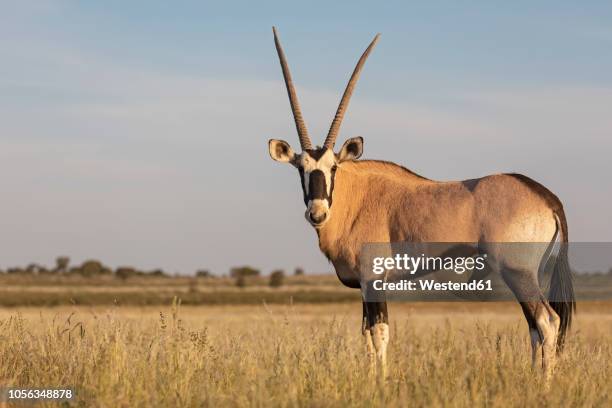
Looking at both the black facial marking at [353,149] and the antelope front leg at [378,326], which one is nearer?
the antelope front leg at [378,326]

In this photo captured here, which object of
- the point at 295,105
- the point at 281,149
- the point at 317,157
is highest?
the point at 295,105

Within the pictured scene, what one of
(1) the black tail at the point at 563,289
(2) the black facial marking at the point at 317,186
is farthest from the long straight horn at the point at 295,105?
(1) the black tail at the point at 563,289

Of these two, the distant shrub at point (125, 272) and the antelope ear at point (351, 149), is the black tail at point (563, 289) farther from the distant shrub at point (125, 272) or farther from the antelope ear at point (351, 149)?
the distant shrub at point (125, 272)

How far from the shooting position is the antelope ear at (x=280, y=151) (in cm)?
1058

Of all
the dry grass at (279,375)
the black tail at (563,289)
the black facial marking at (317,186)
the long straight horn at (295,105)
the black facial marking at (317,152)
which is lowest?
the dry grass at (279,375)

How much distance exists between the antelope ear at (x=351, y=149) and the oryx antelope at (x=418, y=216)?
1cm

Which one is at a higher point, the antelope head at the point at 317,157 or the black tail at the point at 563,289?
the antelope head at the point at 317,157

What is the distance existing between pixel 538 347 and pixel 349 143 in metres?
3.35

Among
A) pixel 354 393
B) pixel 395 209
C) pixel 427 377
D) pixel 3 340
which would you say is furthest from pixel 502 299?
pixel 3 340

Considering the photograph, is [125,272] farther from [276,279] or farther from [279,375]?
[279,375]

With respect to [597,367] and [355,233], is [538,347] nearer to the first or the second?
[597,367]

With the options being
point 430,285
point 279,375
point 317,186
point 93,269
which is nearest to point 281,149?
point 317,186

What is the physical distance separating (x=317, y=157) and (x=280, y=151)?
0.68 metres

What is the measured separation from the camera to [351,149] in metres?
10.5
